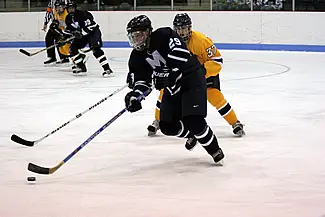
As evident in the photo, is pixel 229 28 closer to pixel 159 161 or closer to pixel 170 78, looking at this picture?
pixel 159 161

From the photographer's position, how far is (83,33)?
297 inches

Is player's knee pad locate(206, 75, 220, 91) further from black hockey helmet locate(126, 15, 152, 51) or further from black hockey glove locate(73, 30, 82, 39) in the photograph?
black hockey glove locate(73, 30, 82, 39)

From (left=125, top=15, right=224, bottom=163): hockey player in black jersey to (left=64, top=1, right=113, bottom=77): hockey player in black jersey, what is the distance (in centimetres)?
412

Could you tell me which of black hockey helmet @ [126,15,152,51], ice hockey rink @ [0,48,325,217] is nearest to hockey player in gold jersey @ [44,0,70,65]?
ice hockey rink @ [0,48,325,217]

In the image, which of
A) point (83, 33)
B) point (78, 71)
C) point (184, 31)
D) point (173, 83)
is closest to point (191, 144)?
point (173, 83)

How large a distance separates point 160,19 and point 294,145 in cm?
713

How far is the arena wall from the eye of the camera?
9.90 metres

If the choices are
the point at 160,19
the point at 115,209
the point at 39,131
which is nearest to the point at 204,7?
the point at 160,19

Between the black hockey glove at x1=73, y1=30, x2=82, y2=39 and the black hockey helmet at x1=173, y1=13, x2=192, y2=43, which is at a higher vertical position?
the black hockey helmet at x1=173, y1=13, x2=192, y2=43

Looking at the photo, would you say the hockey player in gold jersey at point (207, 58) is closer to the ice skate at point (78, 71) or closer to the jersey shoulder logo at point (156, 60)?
the jersey shoulder logo at point (156, 60)

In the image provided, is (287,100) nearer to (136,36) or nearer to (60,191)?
(136,36)

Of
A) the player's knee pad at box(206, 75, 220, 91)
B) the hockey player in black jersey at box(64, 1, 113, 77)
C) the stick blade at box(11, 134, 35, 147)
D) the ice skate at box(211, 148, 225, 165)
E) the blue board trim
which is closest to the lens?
the ice skate at box(211, 148, 225, 165)

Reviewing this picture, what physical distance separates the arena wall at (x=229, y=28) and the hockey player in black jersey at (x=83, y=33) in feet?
10.7

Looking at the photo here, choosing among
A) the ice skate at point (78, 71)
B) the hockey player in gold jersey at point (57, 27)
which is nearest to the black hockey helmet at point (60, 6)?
the hockey player in gold jersey at point (57, 27)
